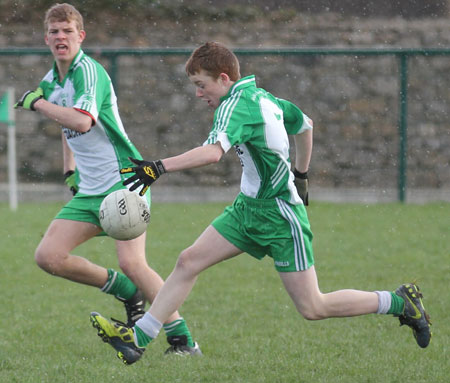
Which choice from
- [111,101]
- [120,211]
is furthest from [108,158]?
[120,211]

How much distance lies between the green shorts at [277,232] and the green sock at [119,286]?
1151 millimetres

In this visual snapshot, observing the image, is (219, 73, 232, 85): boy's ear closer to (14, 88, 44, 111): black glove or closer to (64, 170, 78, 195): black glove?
(14, 88, 44, 111): black glove

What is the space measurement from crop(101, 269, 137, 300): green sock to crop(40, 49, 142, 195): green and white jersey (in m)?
0.58

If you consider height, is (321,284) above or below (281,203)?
below

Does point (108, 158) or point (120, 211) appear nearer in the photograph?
point (120, 211)

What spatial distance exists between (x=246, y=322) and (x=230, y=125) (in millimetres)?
2217

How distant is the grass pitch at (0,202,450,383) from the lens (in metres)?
4.60

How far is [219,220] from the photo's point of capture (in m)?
4.60

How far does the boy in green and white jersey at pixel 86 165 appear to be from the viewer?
5070 mm

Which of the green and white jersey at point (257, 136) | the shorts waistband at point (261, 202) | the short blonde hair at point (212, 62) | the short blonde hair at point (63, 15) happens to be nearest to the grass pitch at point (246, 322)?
the shorts waistband at point (261, 202)

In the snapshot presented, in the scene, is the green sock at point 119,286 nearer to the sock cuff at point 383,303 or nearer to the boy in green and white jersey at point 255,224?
the boy in green and white jersey at point 255,224

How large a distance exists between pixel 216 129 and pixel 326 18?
12657 mm

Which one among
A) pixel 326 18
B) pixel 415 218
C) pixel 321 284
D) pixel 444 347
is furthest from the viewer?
pixel 326 18

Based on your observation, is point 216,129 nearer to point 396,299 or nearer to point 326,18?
point 396,299
